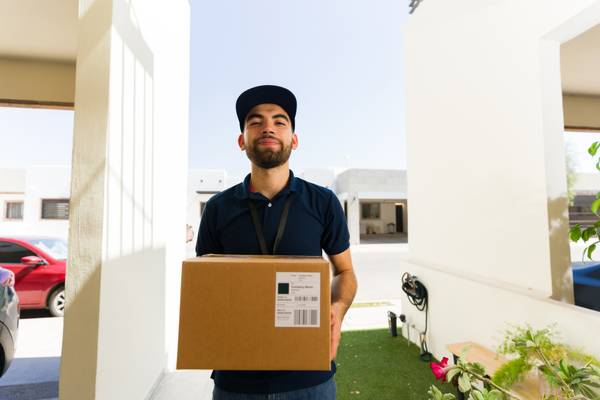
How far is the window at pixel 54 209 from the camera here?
12.9 metres

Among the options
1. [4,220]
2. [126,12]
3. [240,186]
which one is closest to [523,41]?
[240,186]

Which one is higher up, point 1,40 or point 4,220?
point 1,40

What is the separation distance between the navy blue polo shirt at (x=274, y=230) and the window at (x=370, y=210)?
19560mm

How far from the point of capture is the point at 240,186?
1222 mm

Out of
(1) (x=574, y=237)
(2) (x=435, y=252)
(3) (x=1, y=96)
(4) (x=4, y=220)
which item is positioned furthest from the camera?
(4) (x=4, y=220)

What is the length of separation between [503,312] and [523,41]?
1914mm

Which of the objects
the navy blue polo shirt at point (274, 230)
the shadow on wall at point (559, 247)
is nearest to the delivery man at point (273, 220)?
the navy blue polo shirt at point (274, 230)

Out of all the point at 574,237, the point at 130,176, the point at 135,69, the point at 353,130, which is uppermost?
the point at 353,130

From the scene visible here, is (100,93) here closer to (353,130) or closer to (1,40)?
(1,40)

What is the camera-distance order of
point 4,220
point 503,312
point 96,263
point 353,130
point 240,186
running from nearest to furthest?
point 240,186
point 96,263
point 503,312
point 4,220
point 353,130

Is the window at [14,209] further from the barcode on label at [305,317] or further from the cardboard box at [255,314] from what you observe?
the barcode on label at [305,317]

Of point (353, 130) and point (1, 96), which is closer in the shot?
point (1, 96)

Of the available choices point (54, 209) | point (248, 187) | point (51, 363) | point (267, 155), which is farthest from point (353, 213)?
point (54, 209)

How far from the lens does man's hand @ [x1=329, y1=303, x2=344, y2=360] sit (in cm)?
83
